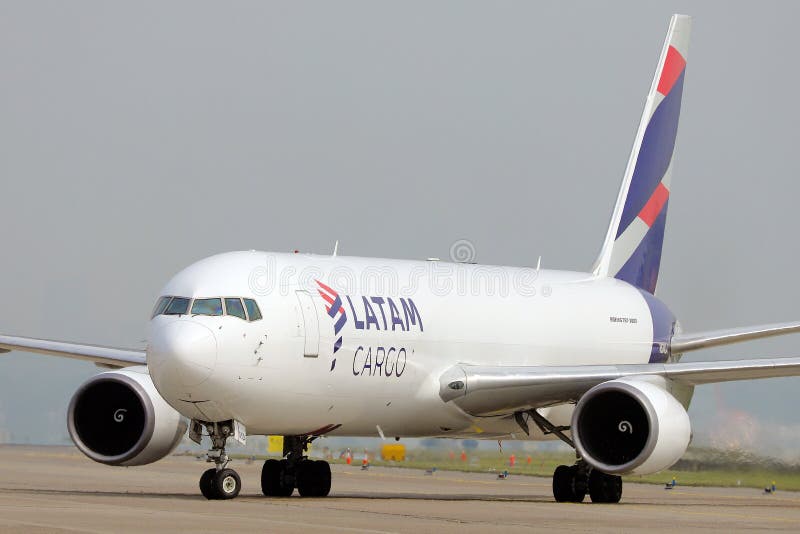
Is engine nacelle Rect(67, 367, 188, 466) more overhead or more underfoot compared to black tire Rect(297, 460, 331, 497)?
more overhead

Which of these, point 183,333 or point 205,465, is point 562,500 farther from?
point 205,465

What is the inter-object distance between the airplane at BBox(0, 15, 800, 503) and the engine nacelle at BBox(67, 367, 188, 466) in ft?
0.08

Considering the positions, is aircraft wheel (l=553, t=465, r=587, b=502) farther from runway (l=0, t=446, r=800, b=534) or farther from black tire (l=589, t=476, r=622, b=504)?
runway (l=0, t=446, r=800, b=534)

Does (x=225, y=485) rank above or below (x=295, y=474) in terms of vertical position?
below

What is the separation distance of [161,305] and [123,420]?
123 inches

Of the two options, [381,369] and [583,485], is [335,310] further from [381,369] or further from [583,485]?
[583,485]

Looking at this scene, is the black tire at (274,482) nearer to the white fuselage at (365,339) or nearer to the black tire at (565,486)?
the white fuselage at (365,339)

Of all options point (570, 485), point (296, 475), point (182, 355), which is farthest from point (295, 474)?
point (570, 485)

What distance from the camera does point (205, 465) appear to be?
1412 inches

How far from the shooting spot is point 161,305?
66.1 ft

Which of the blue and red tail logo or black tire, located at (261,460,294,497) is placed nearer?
the blue and red tail logo

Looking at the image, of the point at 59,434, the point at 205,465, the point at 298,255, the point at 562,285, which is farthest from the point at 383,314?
the point at 59,434

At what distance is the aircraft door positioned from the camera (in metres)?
20.7

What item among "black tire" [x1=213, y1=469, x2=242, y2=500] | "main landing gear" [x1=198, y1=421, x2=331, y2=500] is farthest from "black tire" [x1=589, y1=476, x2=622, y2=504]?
"black tire" [x1=213, y1=469, x2=242, y2=500]
